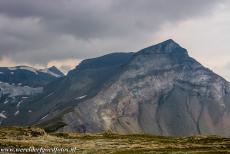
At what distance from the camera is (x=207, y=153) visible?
90.9 meters

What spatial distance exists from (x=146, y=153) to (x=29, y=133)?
85.7 metres

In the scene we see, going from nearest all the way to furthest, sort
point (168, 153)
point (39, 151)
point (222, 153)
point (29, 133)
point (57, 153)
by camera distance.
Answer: point (222, 153), point (168, 153), point (57, 153), point (39, 151), point (29, 133)

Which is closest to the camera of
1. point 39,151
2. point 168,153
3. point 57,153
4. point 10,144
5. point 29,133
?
point 168,153

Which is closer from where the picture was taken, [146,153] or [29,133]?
[146,153]

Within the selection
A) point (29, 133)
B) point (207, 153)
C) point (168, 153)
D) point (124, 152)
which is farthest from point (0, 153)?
point (29, 133)

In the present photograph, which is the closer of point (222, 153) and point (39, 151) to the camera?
point (222, 153)

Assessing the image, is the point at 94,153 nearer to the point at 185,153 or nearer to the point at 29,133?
the point at 185,153

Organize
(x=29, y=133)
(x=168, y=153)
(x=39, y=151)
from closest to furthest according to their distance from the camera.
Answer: (x=168, y=153) → (x=39, y=151) → (x=29, y=133)

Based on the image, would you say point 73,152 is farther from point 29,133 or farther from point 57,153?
point 29,133

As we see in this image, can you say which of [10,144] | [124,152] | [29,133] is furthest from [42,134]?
[124,152]

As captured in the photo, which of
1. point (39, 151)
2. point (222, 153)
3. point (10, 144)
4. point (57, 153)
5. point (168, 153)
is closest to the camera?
point (222, 153)

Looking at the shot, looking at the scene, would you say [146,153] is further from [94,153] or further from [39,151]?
[39,151]

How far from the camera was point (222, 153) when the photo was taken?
88.1 metres

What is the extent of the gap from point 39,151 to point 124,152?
2202cm
